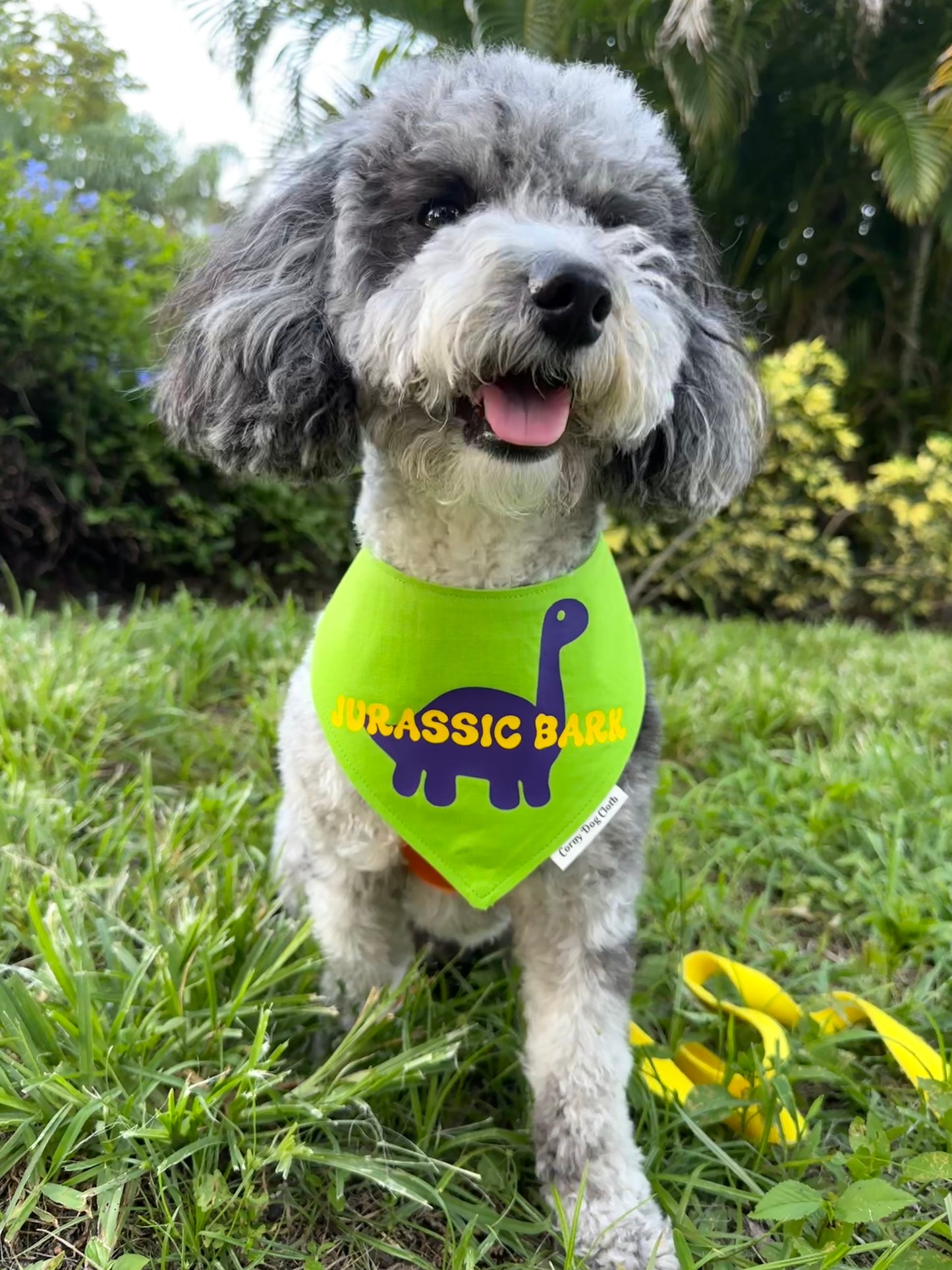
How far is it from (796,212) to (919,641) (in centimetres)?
298

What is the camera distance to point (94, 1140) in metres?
1.33

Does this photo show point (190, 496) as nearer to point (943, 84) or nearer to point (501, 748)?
point (501, 748)

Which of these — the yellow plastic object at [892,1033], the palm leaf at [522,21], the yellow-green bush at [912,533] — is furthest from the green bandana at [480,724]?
the yellow-green bush at [912,533]

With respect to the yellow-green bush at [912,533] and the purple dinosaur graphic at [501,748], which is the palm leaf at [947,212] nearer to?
the yellow-green bush at [912,533]

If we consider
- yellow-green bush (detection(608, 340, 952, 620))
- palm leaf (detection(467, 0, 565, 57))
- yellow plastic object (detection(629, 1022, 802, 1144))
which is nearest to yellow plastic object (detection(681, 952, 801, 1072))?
yellow plastic object (detection(629, 1022, 802, 1144))

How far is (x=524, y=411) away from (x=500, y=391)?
47 millimetres

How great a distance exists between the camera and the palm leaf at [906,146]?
3.90m

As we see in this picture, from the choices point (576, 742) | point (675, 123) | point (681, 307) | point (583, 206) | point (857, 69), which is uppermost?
point (857, 69)

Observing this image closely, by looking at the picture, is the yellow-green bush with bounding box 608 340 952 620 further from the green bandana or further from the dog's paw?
the dog's paw

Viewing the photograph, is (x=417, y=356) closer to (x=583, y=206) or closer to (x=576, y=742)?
(x=583, y=206)

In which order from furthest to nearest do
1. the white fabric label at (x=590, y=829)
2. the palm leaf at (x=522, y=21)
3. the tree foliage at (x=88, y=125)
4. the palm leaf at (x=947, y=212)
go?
the tree foliage at (x=88, y=125) < the palm leaf at (x=947, y=212) < the palm leaf at (x=522, y=21) < the white fabric label at (x=590, y=829)

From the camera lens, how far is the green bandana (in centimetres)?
158

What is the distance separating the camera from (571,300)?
1.23m

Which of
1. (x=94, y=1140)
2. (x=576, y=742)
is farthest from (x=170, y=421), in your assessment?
(x=94, y=1140)
